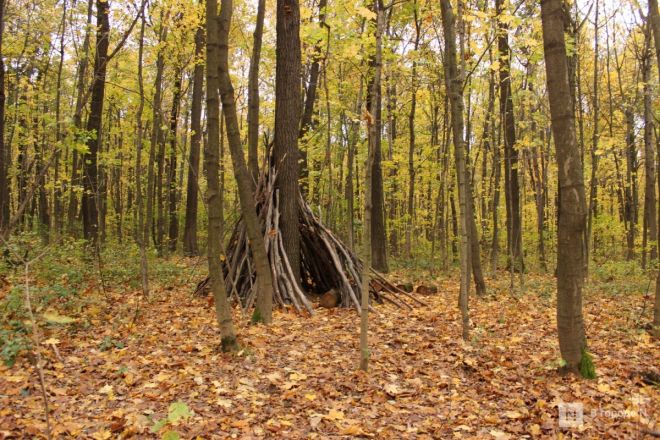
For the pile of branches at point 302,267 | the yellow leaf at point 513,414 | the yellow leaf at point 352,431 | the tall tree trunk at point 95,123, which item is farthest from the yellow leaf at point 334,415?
the tall tree trunk at point 95,123

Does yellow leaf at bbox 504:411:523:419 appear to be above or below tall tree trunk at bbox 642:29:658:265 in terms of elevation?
below

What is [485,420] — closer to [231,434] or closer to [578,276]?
[578,276]

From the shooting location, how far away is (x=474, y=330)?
6.29 metres

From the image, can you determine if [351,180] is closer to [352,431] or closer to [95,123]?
[95,123]

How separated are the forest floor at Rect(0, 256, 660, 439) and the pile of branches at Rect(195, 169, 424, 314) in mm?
685

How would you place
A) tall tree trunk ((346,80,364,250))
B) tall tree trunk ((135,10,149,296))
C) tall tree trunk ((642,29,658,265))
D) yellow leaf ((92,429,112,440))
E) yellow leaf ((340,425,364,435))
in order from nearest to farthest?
1. yellow leaf ((92,429,112,440))
2. yellow leaf ((340,425,364,435))
3. tall tree trunk ((135,10,149,296))
4. tall tree trunk ((346,80,364,250))
5. tall tree trunk ((642,29,658,265))

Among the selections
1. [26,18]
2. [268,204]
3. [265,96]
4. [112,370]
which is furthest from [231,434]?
[265,96]

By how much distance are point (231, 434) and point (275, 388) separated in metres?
0.92

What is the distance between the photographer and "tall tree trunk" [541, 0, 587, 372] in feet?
13.6

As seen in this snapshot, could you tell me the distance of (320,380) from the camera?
Result: 4418 mm

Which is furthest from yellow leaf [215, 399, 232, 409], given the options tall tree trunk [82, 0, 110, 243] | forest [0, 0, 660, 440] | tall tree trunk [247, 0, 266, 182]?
tall tree trunk [82, 0, 110, 243]

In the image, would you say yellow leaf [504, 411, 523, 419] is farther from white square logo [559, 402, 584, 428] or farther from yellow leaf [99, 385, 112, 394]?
yellow leaf [99, 385, 112, 394]

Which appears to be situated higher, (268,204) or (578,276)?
(268,204)

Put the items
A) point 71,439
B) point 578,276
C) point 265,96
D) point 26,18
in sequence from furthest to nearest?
point 265,96 → point 26,18 → point 578,276 → point 71,439
